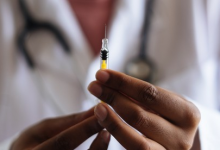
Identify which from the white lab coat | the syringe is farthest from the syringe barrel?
the white lab coat

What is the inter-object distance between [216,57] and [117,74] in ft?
1.76

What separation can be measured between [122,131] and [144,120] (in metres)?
0.03

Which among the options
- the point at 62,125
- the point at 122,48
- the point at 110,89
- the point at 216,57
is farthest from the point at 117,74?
the point at 216,57

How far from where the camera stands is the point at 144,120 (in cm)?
34

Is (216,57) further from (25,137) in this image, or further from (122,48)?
(25,137)

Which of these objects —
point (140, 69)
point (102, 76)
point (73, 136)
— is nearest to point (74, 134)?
point (73, 136)

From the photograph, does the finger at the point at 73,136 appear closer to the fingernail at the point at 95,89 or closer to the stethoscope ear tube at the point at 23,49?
the fingernail at the point at 95,89

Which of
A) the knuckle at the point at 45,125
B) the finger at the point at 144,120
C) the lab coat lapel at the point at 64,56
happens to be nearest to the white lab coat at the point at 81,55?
the lab coat lapel at the point at 64,56

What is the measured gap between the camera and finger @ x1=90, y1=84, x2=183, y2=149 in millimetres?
338

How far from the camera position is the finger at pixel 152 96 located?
33 centimetres

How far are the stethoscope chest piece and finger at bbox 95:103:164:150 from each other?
345mm

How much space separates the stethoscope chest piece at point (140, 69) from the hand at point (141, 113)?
324mm

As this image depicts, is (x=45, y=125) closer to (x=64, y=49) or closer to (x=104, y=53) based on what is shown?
(x=104, y=53)

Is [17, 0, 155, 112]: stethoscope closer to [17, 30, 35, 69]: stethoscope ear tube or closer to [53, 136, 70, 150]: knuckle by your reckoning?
[17, 30, 35, 69]: stethoscope ear tube
